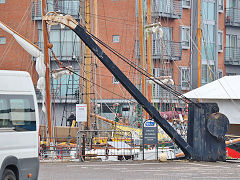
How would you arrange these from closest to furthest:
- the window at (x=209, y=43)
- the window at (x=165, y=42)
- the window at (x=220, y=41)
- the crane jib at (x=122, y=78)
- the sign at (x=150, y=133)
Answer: the crane jib at (x=122, y=78) < the sign at (x=150, y=133) < the window at (x=165, y=42) < the window at (x=209, y=43) < the window at (x=220, y=41)

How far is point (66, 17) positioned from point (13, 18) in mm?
30821

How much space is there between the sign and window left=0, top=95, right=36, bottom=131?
10839 millimetres

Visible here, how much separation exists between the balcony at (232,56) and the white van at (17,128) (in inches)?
1933

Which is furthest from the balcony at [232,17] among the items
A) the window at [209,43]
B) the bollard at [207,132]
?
the bollard at [207,132]

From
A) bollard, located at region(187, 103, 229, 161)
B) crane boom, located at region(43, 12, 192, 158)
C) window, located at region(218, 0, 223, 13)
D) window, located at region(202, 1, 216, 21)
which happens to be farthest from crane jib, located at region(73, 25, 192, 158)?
window, located at region(218, 0, 223, 13)

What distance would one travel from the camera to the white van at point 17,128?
540 inches

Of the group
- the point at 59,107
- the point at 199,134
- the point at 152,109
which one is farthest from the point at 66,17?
the point at 59,107

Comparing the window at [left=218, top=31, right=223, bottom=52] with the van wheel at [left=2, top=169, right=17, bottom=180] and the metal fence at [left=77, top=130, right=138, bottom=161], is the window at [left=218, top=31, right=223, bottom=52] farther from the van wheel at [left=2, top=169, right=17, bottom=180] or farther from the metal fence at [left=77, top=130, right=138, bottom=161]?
the van wheel at [left=2, top=169, right=17, bottom=180]

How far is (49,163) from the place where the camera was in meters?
23.6

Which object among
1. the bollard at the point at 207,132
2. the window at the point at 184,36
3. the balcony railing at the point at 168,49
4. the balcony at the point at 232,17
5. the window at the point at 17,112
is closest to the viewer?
the window at the point at 17,112

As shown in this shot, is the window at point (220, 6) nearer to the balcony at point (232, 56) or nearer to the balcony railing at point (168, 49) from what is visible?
the balcony at point (232, 56)

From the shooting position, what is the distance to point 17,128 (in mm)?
14156

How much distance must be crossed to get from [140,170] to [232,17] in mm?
44499

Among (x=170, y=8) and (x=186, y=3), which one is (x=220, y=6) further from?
(x=170, y=8)
